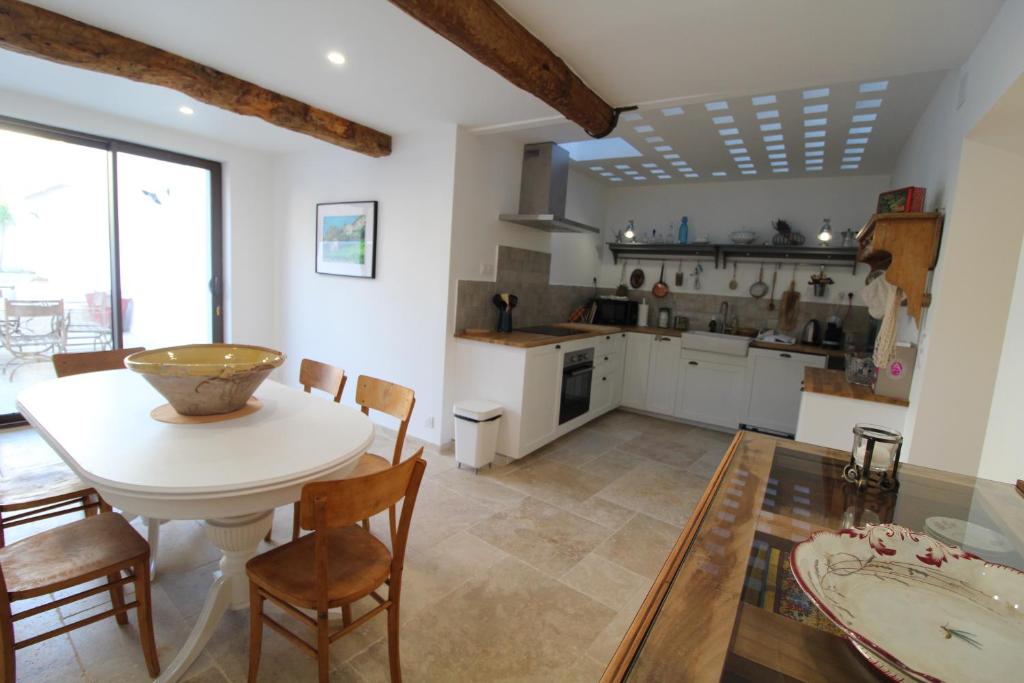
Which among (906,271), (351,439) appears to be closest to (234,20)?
(351,439)

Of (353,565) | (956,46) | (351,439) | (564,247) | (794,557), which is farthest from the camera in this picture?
(564,247)

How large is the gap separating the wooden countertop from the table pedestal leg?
279cm

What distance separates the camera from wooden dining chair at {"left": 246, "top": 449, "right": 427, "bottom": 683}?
1.17m

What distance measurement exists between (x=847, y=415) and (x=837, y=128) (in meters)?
1.98

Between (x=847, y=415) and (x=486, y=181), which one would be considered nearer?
(x=847, y=415)

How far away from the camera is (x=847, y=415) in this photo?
249cm

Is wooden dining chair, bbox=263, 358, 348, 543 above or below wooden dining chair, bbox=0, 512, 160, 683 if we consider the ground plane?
above

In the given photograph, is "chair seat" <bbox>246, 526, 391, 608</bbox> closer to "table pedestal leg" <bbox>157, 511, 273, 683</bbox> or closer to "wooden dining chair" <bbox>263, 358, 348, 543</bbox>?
"table pedestal leg" <bbox>157, 511, 273, 683</bbox>

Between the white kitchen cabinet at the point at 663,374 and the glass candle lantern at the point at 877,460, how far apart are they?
3.36 m

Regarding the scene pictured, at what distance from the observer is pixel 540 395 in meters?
3.49

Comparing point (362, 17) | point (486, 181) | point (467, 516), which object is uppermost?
point (362, 17)

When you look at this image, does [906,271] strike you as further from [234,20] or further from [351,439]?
[234,20]

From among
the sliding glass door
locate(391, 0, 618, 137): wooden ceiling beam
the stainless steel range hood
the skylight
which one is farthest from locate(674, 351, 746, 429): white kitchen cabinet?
the sliding glass door

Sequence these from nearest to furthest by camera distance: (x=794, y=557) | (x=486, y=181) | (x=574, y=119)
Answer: (x=794, y=557), (x=574, y=119), (x=486, y=181)
